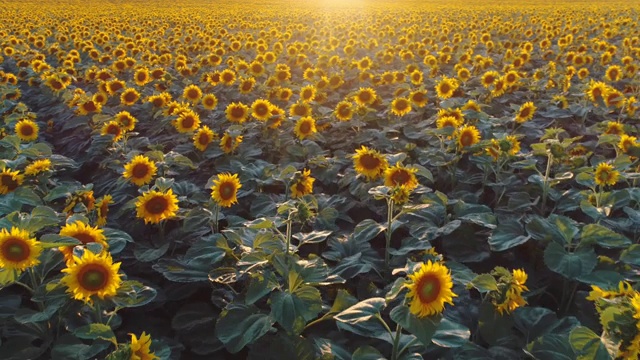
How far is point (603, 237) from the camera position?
2676 millimetres

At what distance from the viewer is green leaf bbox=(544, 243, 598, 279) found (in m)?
2.55

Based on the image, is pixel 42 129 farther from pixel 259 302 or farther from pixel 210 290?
pixel 259 302

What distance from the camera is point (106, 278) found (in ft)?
7.11

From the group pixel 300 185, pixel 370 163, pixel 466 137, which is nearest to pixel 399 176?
pixel 370 163

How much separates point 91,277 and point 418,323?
1377mm

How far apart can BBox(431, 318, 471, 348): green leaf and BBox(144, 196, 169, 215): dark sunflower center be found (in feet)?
6.01

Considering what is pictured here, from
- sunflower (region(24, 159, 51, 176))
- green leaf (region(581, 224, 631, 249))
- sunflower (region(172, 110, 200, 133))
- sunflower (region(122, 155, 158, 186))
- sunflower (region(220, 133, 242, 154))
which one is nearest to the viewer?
green leaf (region(581, 224, 631, 249))

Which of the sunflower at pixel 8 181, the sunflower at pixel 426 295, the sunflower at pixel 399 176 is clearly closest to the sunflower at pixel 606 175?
the sunflower at pixel 399 176

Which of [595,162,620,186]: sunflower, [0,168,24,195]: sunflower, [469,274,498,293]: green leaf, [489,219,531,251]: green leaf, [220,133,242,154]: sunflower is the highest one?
[469,274,498,293]: green leaf

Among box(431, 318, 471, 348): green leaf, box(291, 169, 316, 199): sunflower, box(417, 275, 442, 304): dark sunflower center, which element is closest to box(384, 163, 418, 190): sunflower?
box(291, 169, 316, 199): sunflower

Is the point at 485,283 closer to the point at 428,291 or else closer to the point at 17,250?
the point at 428,291

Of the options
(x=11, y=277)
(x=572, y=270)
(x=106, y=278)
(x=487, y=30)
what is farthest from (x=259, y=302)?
(x=487, y=30)

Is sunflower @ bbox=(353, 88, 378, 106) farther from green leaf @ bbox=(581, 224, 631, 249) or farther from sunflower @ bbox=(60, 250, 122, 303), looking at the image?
sunflower @ bbox=(60, 250, 122, 303)

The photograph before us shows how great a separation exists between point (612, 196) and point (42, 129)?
6.55 meters
